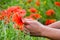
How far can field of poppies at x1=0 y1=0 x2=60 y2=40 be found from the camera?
2.65 meters

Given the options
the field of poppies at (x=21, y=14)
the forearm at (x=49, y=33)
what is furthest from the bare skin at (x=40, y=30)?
the field of poppies at (x=21, y=14)

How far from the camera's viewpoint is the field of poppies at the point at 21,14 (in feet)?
8.69

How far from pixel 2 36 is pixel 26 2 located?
116 inches

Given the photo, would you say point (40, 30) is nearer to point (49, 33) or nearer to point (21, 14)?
point (49, 33)

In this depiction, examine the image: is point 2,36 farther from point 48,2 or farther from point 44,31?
point 48,2

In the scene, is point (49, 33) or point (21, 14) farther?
point (21, 14)

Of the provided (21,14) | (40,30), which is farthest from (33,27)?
(21,14)

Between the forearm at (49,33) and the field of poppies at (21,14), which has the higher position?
the forearm at (49,33)

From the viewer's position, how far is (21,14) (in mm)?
2494

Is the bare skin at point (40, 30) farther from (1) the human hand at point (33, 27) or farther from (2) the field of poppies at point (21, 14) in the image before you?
(2) the field of poppies at point (21, 14)

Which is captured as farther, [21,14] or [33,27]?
[21,14]

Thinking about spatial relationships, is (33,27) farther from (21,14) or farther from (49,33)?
(21,14)

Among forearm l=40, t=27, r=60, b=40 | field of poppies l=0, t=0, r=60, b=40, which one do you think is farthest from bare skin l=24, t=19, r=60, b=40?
field of poppies l=0, t=0, r=60, b=40

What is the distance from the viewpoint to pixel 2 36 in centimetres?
280
